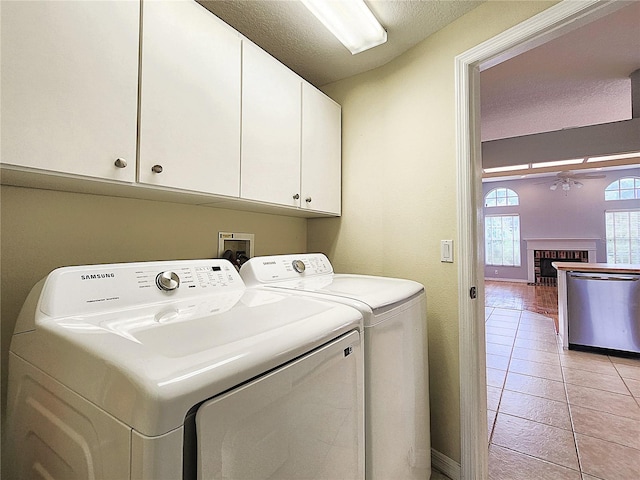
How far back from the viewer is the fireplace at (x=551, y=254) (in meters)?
7.86

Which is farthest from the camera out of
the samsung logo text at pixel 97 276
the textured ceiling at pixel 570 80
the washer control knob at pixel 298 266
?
the textured ceiling at pixel 570 80

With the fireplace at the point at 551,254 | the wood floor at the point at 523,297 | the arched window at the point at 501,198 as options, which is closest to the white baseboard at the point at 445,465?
the wood floor at the point at 523,297

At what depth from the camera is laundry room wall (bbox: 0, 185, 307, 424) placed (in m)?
1.01

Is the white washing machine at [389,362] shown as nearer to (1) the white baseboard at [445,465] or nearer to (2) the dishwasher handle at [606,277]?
(1) the white baseboard at [445,465]

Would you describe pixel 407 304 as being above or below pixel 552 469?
above

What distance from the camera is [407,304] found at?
122 centimetres

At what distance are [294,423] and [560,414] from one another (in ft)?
7.80

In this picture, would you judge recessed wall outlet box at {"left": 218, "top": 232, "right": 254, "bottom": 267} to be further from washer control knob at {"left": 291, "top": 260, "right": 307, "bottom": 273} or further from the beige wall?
the beige wall

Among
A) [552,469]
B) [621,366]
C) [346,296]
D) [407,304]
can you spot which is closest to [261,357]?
[346,296]

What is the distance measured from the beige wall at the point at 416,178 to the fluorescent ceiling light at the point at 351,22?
309mm

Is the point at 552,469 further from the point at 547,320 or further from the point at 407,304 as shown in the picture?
the point at 547,320

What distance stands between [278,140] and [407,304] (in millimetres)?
975

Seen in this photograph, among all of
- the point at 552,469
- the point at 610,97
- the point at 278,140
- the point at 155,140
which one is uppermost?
the point at 610,97

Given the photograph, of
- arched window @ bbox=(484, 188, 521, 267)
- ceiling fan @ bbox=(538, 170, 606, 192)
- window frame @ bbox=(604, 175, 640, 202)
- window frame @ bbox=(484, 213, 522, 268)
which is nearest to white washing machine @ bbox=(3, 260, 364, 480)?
ceiling fan @ bbox=(538, 170, 606, 192)
